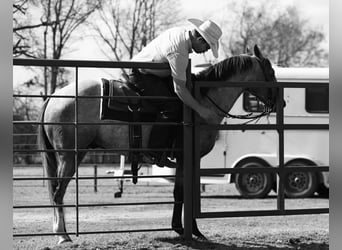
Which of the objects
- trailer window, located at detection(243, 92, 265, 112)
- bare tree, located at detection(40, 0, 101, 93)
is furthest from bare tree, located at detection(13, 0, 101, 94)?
trailer window, located at detection(243, 92, 265, 112)

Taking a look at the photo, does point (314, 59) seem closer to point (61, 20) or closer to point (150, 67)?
point (61, 20)

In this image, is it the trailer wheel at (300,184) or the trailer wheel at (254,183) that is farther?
the trailer wheel at (254,183)

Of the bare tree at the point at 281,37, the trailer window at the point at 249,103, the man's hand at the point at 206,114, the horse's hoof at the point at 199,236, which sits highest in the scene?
the bare tree at the point at 281,37

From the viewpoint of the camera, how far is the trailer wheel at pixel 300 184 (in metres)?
13.5

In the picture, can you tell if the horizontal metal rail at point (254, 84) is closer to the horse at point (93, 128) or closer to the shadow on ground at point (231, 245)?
the horse at point (93, 128)

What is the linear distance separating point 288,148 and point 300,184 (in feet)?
2.69

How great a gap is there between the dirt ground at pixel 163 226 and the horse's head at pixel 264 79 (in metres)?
1.44

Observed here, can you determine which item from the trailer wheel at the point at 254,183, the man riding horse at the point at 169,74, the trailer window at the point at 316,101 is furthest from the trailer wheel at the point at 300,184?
the man riding horse at the point at 169,74

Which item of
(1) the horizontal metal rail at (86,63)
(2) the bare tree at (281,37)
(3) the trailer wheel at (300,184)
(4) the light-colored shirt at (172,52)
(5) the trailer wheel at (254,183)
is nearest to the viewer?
(1) the horizontal metal rail at (86,63)

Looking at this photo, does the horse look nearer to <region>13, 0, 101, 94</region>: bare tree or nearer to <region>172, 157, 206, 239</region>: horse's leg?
<region>172, 157, 206, 239</region>: horse's leg

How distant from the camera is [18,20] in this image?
20.7 metres

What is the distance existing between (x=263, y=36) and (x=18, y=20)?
12.5m

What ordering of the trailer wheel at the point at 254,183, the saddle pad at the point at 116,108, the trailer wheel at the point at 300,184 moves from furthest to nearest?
the trailer wheel at the point at 254,183 < the trailer wheel at the point at 300,184 < the saddle pad at the point at 116,108

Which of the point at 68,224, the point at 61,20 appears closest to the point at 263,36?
the point at 61,20
